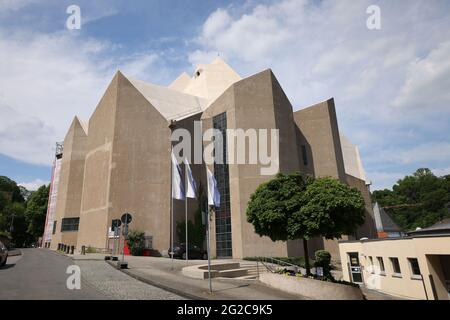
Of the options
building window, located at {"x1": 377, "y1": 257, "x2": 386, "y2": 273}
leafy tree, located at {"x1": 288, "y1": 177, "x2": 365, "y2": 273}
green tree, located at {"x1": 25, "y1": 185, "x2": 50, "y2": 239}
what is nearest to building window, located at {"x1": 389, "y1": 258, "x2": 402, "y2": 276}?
building window, located at {"x1": 377, "y1": 257, "x2": 386, "y2": 273}

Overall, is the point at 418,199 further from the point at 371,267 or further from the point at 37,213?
the point at 37,213

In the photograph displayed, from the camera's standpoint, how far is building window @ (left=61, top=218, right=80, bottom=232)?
4503 centimetres

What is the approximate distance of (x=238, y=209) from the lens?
30375mm

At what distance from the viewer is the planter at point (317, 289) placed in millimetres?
11938

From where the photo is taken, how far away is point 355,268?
80.4 feet

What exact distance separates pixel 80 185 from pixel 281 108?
34258 mm

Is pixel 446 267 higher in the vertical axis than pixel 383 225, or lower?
lower

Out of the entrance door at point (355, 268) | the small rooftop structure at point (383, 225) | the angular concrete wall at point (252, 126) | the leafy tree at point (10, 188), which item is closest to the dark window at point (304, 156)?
the angular concrete wall at point (252, 126)

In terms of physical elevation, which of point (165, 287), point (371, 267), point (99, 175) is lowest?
point (371, 267)

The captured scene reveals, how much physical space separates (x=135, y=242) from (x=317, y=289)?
2173 centimetres

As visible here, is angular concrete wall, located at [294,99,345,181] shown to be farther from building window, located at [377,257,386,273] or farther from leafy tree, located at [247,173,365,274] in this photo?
leafy tree, located at [247,173,365,274]

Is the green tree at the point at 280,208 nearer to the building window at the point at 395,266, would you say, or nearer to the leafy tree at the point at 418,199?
the building window at the point at 395,266

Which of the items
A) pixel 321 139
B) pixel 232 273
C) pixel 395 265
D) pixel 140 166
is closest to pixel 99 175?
pixel 140 166

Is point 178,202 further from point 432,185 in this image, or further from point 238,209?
point 432,185
